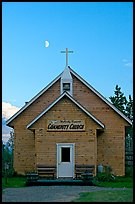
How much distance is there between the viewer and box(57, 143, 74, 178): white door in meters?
20.9

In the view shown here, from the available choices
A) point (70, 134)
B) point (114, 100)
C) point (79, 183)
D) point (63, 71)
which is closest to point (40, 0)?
point (79, 183)

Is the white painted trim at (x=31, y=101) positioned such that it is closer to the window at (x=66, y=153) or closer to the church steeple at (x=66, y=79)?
the church steeple at (x=66, y=79)

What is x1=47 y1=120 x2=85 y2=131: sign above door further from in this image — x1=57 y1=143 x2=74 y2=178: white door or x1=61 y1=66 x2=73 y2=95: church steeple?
x1=61 y1=66 x2=73 y2=95: church steeple

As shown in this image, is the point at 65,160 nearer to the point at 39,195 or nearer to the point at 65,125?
the point at 65,125

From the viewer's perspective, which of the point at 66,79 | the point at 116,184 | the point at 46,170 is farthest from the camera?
the point at 66,79

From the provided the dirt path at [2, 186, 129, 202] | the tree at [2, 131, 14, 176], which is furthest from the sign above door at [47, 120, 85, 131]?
the dirt path at [2, 186, 129, 202]

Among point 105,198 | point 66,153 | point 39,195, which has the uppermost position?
point 66,153

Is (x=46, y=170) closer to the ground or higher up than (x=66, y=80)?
closer to the ground

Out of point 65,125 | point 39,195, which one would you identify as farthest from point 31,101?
point 39,195

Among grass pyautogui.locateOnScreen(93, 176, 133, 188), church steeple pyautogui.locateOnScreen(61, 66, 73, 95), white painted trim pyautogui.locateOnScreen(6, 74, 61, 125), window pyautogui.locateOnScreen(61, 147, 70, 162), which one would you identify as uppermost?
church steeple pyautogui.locateOnScreen(61, 66, 73, 95)

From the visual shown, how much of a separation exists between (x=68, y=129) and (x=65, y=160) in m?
1.52

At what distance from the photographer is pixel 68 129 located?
69.4 feet

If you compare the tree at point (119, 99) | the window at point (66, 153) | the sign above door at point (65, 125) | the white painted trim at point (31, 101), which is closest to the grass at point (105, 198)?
the window at point (66, 153)

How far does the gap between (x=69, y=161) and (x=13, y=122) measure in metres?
4.73
